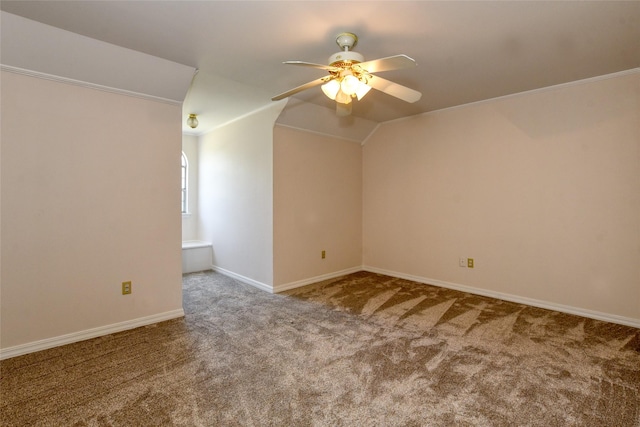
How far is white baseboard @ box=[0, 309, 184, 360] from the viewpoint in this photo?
7.73 feet

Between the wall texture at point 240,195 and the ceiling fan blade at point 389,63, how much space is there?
1845mm

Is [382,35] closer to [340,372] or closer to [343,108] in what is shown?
[343,108]

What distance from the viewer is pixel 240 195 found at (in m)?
4.48

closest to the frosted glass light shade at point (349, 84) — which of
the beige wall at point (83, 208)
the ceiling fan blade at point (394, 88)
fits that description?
the ceiling fan blade at point (394, 88)

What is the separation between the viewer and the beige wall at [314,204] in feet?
13.3

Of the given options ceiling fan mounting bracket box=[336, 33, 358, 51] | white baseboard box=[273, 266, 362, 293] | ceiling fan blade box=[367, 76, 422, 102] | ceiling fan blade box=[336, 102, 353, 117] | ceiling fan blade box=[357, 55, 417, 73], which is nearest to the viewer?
ceiling fan blade box=[357, 55, 417, 73]

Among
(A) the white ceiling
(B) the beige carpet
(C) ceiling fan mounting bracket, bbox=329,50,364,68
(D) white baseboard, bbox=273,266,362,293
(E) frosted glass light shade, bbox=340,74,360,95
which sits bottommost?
(B) the beige carpet

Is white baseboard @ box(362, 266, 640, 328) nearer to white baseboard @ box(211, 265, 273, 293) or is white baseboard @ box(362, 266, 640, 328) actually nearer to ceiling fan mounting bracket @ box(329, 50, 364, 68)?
white baseboard @ box(211, 265, 273, 293)

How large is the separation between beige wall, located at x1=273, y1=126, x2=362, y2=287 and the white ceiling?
3.60 ft

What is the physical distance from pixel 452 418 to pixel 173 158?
10.0 ft

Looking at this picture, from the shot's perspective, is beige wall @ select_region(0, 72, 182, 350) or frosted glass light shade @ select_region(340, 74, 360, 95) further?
beige wall @ select_region(0, 72, 182, 350)

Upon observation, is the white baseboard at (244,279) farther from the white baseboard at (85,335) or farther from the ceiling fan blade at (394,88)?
the ceiling fan blade at (394,88)

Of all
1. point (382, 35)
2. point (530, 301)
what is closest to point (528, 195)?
point (530, 301)

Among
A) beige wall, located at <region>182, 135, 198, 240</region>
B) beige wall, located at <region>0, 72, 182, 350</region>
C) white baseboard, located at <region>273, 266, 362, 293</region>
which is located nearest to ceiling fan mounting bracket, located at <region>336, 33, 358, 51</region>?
beige wall, located at <region>0, 72, 182, 350</region>
